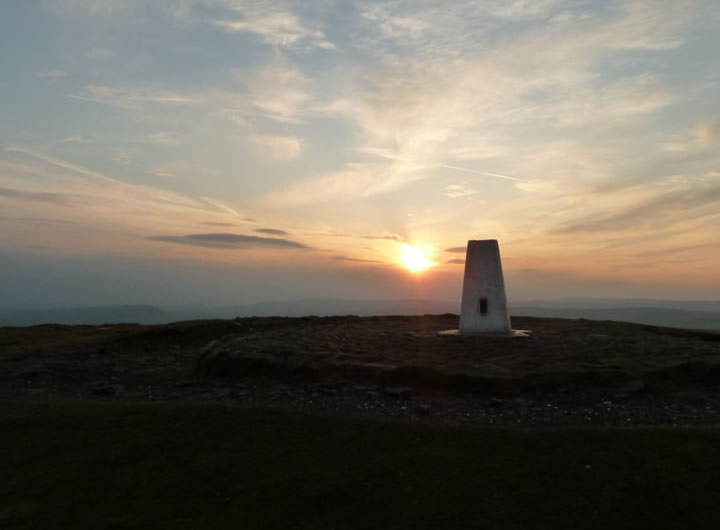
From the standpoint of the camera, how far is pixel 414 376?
14.8m

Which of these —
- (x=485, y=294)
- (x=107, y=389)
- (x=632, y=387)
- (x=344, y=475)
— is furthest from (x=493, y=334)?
(x=107, y=389)

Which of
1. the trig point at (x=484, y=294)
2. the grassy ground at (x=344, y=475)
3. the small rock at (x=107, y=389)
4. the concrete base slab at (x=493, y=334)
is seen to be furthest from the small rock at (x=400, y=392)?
the trig point at (x=484, y=294)

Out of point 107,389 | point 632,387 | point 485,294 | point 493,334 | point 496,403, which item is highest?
point 485,294

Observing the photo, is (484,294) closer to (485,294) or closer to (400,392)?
(485,294)

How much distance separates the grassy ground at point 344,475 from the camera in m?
8.05

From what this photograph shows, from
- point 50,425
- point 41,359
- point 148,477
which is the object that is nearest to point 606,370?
point 148,477

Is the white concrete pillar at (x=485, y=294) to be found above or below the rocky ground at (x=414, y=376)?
above

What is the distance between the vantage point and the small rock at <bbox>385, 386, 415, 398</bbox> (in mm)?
13836

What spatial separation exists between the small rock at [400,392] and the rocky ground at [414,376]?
0.03 metres

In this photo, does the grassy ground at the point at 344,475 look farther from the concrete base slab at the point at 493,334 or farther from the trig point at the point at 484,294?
the trig point at the point at 484,294

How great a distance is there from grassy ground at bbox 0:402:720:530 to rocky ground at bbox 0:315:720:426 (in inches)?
61.0

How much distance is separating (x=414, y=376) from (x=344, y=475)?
5.87 metres

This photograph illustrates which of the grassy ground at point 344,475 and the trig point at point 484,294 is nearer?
the grassy ground at point 344,475

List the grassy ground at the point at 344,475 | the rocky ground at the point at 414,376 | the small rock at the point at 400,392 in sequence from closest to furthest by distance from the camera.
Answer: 1. the grassy ground at the point at 344,475
2. the rocky ground at the point at 414,376
3. the small rock at the point at 400,392
